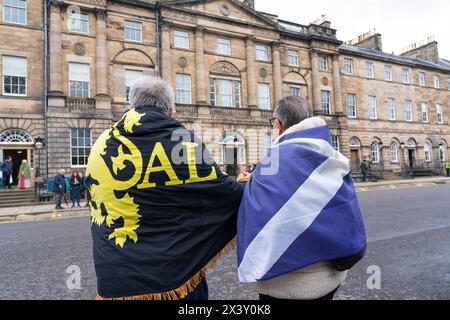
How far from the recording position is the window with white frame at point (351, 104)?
31.2 m

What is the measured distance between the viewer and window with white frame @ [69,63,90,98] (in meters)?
19.4

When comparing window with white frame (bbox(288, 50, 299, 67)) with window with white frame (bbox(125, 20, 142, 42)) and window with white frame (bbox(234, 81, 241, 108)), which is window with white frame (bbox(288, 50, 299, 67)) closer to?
window with white frame (bbox(234, 81, 241, 108))

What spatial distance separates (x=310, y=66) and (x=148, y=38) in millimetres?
15277

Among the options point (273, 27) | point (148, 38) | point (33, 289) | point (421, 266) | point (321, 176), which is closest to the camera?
point (321, 176)

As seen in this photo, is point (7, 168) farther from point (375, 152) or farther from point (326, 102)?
point (375, 152)

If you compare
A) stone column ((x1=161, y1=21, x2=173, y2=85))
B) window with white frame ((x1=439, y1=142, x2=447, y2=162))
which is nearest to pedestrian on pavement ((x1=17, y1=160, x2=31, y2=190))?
stone column ((x1=161, y1=21, x2=173, y2=85))

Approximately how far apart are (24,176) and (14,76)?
20.2 ft

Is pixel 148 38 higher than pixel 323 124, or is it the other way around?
pixel 148 38

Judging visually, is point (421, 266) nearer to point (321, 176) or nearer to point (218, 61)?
point (321, 176)

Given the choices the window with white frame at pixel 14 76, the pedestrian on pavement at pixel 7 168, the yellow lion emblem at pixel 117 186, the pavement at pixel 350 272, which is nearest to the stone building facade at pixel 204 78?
the window with white frame at pixel 14 76

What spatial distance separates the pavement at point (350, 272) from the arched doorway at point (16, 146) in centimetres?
1255
